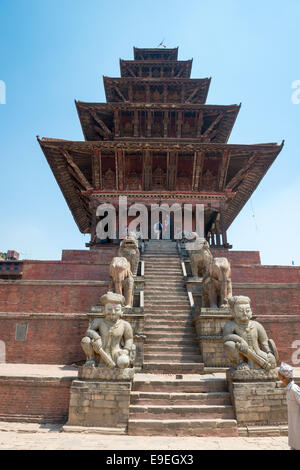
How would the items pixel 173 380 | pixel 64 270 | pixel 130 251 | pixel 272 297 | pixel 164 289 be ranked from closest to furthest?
1. pixel 173 380
2. pixel 272 297
3. pixel 164 289
4. pixel 130 251
5. pixel 64 270

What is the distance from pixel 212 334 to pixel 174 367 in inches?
48.6

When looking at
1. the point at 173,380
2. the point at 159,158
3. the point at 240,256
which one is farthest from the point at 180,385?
the point at 159,158

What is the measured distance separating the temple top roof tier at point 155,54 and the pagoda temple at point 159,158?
597 cm

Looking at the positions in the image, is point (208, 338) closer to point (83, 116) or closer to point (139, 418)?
point (139, 418)

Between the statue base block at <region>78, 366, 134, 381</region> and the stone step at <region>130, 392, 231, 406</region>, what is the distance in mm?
353

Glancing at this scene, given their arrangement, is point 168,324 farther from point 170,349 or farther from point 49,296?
point 49,296

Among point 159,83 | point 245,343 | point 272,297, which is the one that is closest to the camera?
point 245,343

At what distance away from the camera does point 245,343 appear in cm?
560

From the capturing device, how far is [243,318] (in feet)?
19.2

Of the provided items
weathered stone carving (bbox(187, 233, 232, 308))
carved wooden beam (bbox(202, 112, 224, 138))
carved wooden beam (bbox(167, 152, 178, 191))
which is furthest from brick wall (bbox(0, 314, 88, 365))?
carved wooden beam (bbox(202, 112, 224, 138))

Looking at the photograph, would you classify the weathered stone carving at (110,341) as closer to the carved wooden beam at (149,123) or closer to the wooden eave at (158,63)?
the carved wooden beam at (149,123)

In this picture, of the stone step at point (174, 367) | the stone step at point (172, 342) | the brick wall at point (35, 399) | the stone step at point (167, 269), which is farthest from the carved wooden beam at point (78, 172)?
the brick wall at point (35, 399)

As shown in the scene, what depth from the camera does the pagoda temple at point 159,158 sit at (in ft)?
53.2
